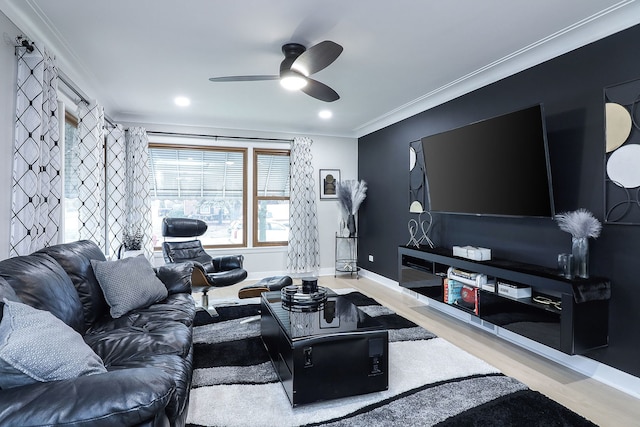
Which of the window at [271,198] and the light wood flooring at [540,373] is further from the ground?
the window at [271,198]

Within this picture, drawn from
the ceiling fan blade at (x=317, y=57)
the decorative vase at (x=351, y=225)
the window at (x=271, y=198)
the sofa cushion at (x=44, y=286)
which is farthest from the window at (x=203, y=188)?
the sofa cushion at (x=44, y=286)

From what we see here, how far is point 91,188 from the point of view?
11.6ft

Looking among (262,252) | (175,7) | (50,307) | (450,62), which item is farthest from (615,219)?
(262,252)

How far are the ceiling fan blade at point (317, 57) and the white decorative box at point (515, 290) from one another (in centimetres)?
220

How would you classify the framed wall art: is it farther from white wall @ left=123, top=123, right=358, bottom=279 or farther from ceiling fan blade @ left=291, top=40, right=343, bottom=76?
ceiling fan blade @ left=291, top=40, right=343, bottom=76

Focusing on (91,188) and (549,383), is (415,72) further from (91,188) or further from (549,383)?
(91,188)

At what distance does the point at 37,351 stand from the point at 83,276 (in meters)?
1.30

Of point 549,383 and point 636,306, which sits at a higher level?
point 636,306

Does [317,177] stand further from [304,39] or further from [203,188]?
[304,39]

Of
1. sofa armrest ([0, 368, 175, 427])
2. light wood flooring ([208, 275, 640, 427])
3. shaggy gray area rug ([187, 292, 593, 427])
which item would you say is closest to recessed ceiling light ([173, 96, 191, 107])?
shaggy gray area rug ([187, 292, 593, 427])

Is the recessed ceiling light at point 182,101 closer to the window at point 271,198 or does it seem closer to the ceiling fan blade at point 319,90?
the window at point 271,198

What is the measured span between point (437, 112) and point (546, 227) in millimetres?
1880

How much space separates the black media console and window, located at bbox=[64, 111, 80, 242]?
3743mm

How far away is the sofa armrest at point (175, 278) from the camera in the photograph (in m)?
2.96
